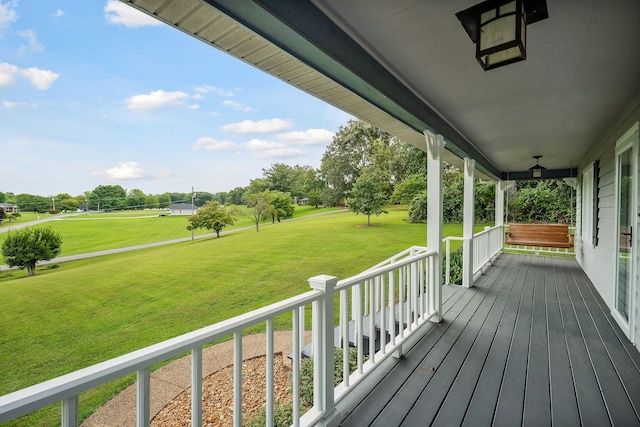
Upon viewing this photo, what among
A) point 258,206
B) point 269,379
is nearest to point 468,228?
point 269,379

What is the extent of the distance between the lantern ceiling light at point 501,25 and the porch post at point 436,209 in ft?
5.34

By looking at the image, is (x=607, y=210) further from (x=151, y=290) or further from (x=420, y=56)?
(x=151, y=290)

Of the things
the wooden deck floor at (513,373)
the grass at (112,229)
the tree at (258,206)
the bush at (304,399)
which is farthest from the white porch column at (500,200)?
the tree at (258,206)

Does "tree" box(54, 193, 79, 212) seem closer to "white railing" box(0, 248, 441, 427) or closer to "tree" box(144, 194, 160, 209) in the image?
"tree" box(144, 194, 160, 209)

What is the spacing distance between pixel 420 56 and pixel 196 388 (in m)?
2.18

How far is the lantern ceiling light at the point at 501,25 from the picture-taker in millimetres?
1287

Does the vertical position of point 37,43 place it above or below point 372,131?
above

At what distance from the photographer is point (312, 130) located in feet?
123

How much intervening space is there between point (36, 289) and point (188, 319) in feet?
17.7

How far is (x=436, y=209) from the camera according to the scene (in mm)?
3242

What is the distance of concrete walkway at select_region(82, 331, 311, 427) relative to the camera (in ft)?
12.1

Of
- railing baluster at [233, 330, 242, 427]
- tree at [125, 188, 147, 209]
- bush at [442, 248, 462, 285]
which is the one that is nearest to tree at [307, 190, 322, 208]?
tree at [125, 188, 147, 209]

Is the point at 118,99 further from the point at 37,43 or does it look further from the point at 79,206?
the point at 79,206

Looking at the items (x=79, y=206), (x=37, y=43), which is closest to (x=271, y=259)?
(x=79, y=206)
